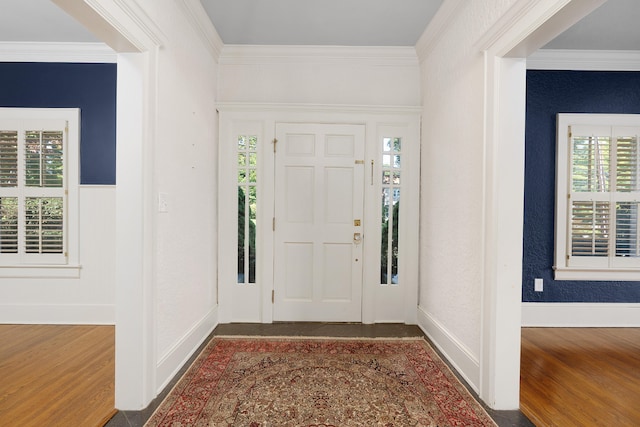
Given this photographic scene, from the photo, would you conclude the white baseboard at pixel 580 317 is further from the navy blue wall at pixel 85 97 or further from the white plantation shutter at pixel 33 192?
the white plantation shutter at pixel 33 192

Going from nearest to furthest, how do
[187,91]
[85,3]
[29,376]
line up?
[85,3] → [29,376] → [187,91]

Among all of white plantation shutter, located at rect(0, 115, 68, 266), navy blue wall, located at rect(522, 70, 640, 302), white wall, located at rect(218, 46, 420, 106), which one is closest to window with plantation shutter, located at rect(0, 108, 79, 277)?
white plantation shutter, located at rect(0, 115, 68, 266)

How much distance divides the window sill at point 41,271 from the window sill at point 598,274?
501 cm

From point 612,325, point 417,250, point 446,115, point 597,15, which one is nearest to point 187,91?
point 446,115

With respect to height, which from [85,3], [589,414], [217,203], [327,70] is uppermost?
[327,70]

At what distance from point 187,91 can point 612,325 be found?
4.78 m

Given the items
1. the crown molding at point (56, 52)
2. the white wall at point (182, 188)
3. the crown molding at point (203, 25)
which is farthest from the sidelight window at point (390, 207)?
the crown molding at point (56, 52)

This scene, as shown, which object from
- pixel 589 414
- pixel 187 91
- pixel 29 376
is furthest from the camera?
pixel 187 91

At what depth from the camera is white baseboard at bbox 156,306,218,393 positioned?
217cm

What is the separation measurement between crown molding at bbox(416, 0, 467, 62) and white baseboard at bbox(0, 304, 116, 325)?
13.4 ft

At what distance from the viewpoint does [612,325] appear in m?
3.36

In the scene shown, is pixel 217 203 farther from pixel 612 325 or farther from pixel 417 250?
pixel 612 325

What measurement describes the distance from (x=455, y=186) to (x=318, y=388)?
1.86m

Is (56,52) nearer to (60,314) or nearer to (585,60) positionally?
(60,314)
